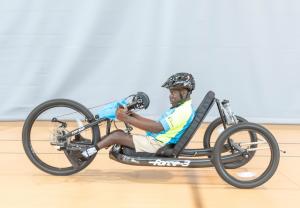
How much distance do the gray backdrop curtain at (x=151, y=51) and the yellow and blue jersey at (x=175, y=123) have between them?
2.98m

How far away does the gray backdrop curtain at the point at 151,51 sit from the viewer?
6.21m

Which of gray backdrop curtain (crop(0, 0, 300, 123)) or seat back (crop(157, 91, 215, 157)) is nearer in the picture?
seat back (crop(157, 91, 215, 157))

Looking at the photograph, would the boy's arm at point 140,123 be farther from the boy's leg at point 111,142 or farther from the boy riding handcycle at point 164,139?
the boy's leg at point 111,142

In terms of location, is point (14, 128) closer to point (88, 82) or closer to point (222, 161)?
point (88, 82)

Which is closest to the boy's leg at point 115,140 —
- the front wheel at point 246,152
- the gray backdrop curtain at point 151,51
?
the front wheel at point 246,152

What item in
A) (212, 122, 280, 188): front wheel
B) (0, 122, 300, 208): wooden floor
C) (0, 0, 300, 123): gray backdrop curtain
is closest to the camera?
(0, 122, 300, 208): wooden floor

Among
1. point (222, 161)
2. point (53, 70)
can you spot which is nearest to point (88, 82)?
point (53, 70)

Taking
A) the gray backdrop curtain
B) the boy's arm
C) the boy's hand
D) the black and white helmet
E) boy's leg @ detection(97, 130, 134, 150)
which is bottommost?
boy's leg @ detection(97, 130, 134, 150)

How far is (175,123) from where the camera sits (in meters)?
3.26

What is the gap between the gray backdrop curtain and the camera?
20.4 ft

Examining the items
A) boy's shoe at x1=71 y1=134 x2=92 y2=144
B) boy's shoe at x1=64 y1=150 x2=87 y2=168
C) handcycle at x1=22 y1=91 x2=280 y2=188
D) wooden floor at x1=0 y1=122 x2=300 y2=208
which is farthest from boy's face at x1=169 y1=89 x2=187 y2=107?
boy's shoe at x1=64 y1=150 x2=87 y2=168

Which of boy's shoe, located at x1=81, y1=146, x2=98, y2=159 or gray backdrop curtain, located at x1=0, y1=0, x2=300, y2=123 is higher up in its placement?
gray backdrop curtain, located at x1=0, y1=0, x2=300, y2=123

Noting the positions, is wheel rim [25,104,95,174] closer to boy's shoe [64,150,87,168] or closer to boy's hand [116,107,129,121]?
boy's shoe [64,150,87,168]

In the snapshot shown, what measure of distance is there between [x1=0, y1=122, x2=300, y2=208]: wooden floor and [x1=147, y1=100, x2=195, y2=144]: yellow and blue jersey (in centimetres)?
37
